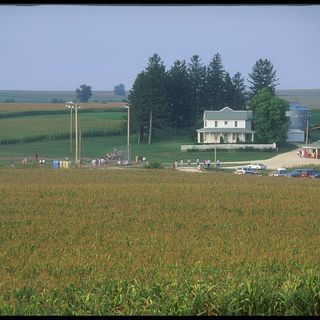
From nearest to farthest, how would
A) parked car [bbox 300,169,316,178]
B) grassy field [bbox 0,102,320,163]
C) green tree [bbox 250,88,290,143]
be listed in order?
parked car [bbox 300,169,316,178], grassy field [bbox 0,102,320,163], green tree [bbox 250,88,290,143]

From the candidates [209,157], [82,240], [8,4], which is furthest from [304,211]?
[209,157]

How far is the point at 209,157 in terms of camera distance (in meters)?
49.2

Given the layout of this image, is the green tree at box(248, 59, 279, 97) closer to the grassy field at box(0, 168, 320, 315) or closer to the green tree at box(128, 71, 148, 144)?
the green tree at box(128, 71, 148, 144)

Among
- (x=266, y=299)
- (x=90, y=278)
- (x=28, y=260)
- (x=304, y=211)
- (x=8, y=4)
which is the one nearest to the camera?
(x=8, y=4)

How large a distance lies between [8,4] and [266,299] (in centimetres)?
547

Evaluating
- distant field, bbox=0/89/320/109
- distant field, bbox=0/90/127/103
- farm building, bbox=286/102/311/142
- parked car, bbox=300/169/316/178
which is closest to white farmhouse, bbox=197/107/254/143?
farm building, bbox=286/102/311/142

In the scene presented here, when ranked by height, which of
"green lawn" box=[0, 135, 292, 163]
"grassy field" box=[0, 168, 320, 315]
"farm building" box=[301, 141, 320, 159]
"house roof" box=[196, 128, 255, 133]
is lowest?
"green lawn" box=[0, 135, 292, 163]

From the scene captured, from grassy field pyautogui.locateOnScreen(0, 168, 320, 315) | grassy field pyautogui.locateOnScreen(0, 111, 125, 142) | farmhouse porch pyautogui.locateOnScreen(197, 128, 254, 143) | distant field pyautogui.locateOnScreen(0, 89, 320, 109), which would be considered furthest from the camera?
distant field pyautogui.locateOnScreen(0, 89, 320, 109)

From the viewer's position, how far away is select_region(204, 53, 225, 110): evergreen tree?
64.9 metres

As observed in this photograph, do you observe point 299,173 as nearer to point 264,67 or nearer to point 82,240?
point 82,240

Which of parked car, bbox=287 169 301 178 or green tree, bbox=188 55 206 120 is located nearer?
parked car, bbox=287 169 301 178

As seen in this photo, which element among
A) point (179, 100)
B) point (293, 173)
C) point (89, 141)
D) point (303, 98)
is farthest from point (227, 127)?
point (303, 98)

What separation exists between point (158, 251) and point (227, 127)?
Answer: 156ft

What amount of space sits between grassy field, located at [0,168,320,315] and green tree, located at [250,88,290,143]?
1268 inches
